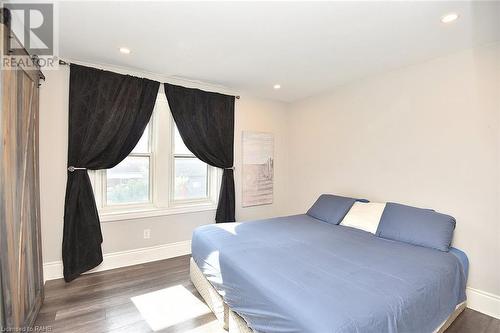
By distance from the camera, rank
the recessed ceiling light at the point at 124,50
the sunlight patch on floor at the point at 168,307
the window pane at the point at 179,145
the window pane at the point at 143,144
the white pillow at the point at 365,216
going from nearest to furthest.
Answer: the sunlight patch on floor at the point at 168,307
the recessed ceiling light at the point at 124,50
the white pillow at the point at 365,216
the window pane at the point at 143,144
the window pane at the point at 179,145

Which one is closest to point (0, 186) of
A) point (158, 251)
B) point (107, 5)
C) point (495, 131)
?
point (107, 5)

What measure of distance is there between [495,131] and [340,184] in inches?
66.9

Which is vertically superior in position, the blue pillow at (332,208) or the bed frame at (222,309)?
the blue pillow at (332,208)

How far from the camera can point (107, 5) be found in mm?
1694

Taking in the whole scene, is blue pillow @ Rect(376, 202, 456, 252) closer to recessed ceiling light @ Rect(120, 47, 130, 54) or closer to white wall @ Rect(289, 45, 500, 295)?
white wall @ Rect(289, 45, 500, 295)

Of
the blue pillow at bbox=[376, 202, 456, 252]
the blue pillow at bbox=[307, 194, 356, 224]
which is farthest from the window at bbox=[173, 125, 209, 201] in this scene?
the blue pillow at bbox=[376, 202, 456, 252]

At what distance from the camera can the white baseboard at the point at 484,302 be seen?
204 cm

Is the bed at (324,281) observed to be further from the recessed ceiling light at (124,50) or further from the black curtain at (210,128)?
the recessed ceiling light at (124,50)

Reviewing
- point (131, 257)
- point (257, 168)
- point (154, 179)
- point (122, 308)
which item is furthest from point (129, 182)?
point (257, 168)

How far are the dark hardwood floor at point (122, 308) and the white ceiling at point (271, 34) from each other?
2407mm

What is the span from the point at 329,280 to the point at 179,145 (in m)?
2.62

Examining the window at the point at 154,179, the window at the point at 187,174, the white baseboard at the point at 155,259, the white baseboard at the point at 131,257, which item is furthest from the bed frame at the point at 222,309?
the window at the point at 187,174

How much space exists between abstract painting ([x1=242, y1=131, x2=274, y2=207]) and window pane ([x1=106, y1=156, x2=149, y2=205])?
1490mm

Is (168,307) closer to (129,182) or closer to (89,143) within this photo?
(129,182)
